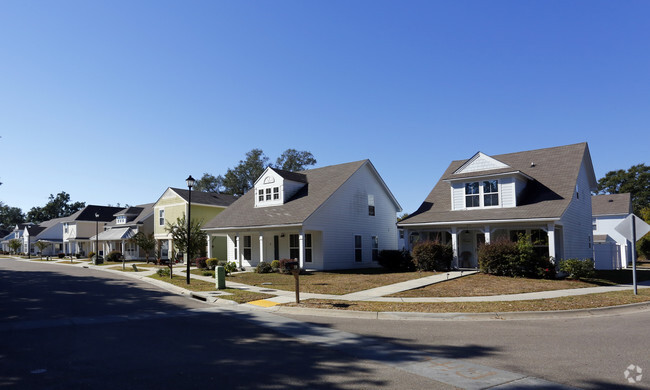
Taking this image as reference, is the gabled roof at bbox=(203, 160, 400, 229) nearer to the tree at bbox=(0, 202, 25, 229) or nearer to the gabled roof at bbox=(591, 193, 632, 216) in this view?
the gabled roof at bbox=(591, 193, 632, 216)

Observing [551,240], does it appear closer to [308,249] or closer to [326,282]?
[326,282]

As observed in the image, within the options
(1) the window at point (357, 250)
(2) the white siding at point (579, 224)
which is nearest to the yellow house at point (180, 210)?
(1) the window at point (357, 250)

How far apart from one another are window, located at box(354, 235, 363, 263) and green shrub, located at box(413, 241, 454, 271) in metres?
6.61

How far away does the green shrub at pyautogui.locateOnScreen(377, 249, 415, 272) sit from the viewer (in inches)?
1023

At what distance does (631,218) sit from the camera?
15.4 m

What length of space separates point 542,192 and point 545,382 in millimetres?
20746

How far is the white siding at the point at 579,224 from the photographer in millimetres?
23969

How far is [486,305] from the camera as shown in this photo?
523 inches

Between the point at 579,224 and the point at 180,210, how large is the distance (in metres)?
32.8

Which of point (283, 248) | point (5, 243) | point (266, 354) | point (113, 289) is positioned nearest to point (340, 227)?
point (283, 248)

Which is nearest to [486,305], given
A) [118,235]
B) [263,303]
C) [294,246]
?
[263,303]

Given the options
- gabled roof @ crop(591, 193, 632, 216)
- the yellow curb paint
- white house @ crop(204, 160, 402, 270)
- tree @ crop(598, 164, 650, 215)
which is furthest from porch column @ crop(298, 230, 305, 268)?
tree @ crop(598, 164, 650, 215)

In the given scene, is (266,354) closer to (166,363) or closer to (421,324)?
(166,363)

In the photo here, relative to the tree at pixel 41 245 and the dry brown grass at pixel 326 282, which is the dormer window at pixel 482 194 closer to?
the dry brown grass at pixel 326 282
